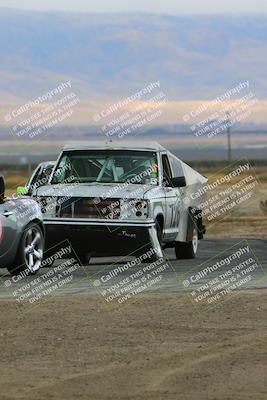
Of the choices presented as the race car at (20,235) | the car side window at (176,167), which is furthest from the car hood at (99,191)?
the race car at (20,235)

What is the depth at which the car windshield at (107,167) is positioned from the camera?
2194cm

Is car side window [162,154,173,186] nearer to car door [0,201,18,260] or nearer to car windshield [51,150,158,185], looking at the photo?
car windshield [51,150,158,185]

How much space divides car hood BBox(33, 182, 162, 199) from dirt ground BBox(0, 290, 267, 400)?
17.6ft

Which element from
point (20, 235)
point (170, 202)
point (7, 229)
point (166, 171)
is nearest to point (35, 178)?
point (166, 171)

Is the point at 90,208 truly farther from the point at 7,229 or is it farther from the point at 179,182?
the point at 7,229

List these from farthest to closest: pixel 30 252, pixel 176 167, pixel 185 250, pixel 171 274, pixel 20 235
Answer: pixel 185 250 < pixel 176 167 < pixel 171 274 < pixel 30 252 < pixel 20 235

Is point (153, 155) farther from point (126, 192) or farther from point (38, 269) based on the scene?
point (38, 269)

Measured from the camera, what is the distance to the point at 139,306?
14.7 meters

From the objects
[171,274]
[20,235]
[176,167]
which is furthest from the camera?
[176,167]

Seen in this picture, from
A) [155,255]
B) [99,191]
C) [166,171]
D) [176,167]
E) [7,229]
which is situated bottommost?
[155,255]

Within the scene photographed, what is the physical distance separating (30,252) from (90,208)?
2202mm

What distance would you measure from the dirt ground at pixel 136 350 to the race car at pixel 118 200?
5213mm

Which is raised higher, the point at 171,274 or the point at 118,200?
the point at 118,200

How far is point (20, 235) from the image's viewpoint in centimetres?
1853
